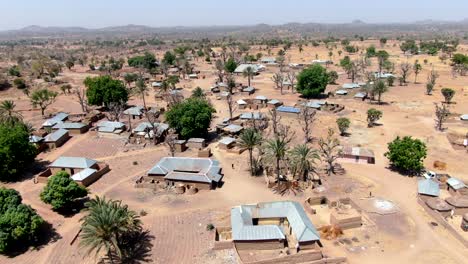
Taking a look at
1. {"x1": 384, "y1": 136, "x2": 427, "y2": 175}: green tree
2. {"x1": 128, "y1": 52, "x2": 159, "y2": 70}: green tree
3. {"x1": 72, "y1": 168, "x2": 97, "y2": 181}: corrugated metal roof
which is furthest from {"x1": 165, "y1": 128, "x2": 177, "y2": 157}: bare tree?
{"x1": 128, "y1": 52, "x2": 159, "y2": 70}: green tree

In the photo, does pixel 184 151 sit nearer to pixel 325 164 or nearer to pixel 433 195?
pixel 325 164

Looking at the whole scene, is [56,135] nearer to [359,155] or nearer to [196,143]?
[196,143]

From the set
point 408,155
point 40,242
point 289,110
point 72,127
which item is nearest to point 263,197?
point 408,155

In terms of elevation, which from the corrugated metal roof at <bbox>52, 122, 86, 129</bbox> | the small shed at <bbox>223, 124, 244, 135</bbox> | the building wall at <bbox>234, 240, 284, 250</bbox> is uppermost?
the corrugated metal roof at <bbox>52, 122, 86, 129</bbox>

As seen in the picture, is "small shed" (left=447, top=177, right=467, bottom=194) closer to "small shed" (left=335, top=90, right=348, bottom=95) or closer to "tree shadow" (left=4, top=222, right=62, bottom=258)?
"tree shadow" (left=4, top=222, right=62, bottom=258)

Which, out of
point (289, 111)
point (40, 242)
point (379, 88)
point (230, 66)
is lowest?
point (40, 242)
